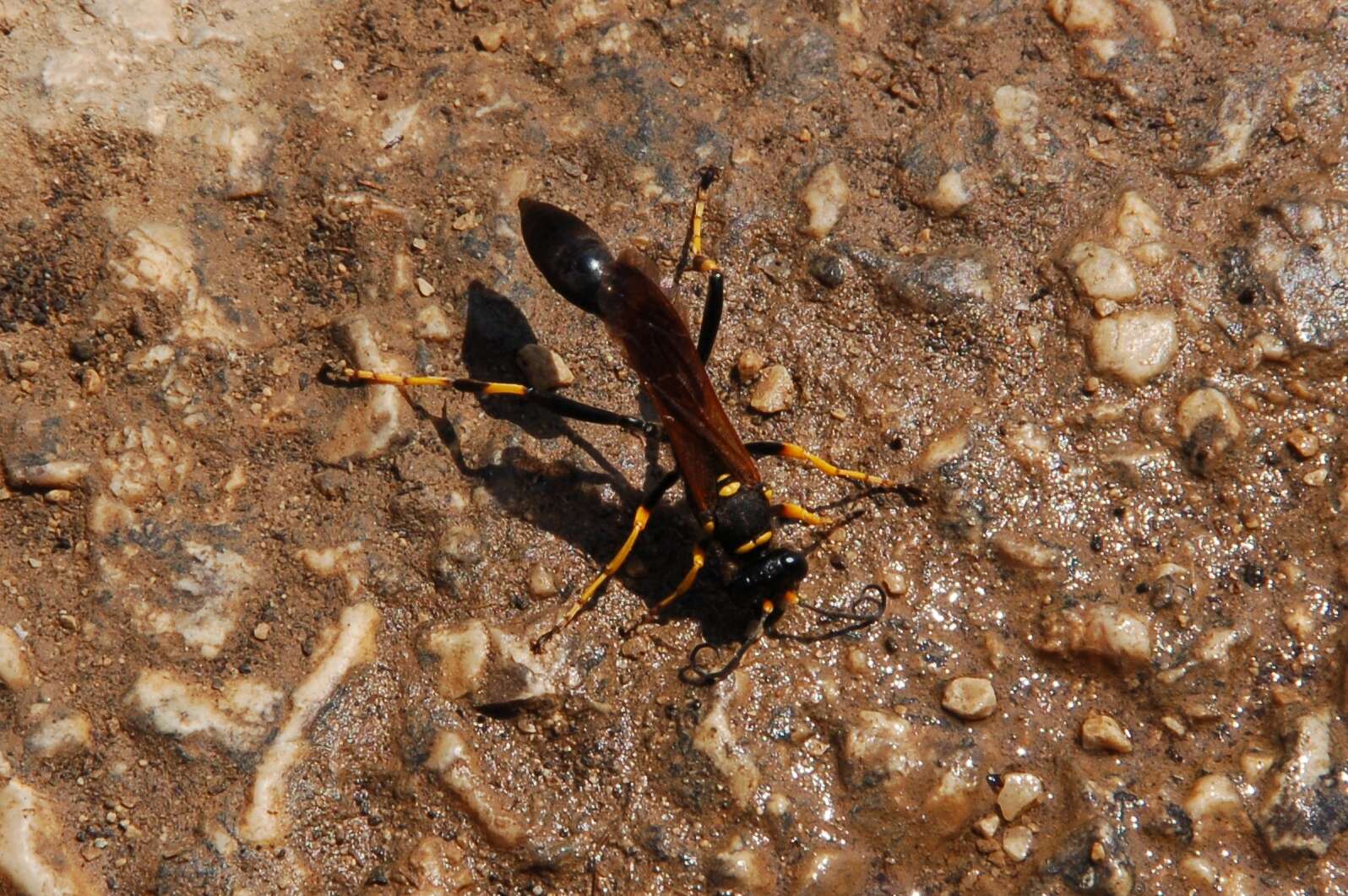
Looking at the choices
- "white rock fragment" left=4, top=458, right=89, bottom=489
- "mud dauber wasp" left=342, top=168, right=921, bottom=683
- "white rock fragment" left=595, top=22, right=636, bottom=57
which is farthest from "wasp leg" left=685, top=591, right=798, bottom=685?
"white rock fragment" left=595, top=22, right=636, bottom=57

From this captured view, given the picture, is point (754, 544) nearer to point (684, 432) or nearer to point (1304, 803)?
point (684, 432)

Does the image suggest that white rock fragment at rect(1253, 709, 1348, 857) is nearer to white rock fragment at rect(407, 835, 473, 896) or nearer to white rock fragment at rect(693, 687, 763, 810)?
white rock fragment at rect(693, 687, 763, 810)

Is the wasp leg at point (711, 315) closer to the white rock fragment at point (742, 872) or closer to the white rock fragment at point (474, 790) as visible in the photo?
the white rock fragment at point (474, 790)

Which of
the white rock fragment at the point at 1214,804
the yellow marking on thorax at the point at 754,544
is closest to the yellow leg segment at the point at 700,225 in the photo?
the yellow marking on thorax at the point at 754,544

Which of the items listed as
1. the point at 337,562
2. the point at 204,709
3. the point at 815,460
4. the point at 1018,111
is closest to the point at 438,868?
the point at 204,709

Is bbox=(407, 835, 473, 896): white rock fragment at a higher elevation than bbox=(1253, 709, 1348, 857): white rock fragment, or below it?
below

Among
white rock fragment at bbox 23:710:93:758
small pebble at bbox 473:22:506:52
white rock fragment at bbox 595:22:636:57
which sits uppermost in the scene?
white rock fragment at bbox 595:22:636:57
